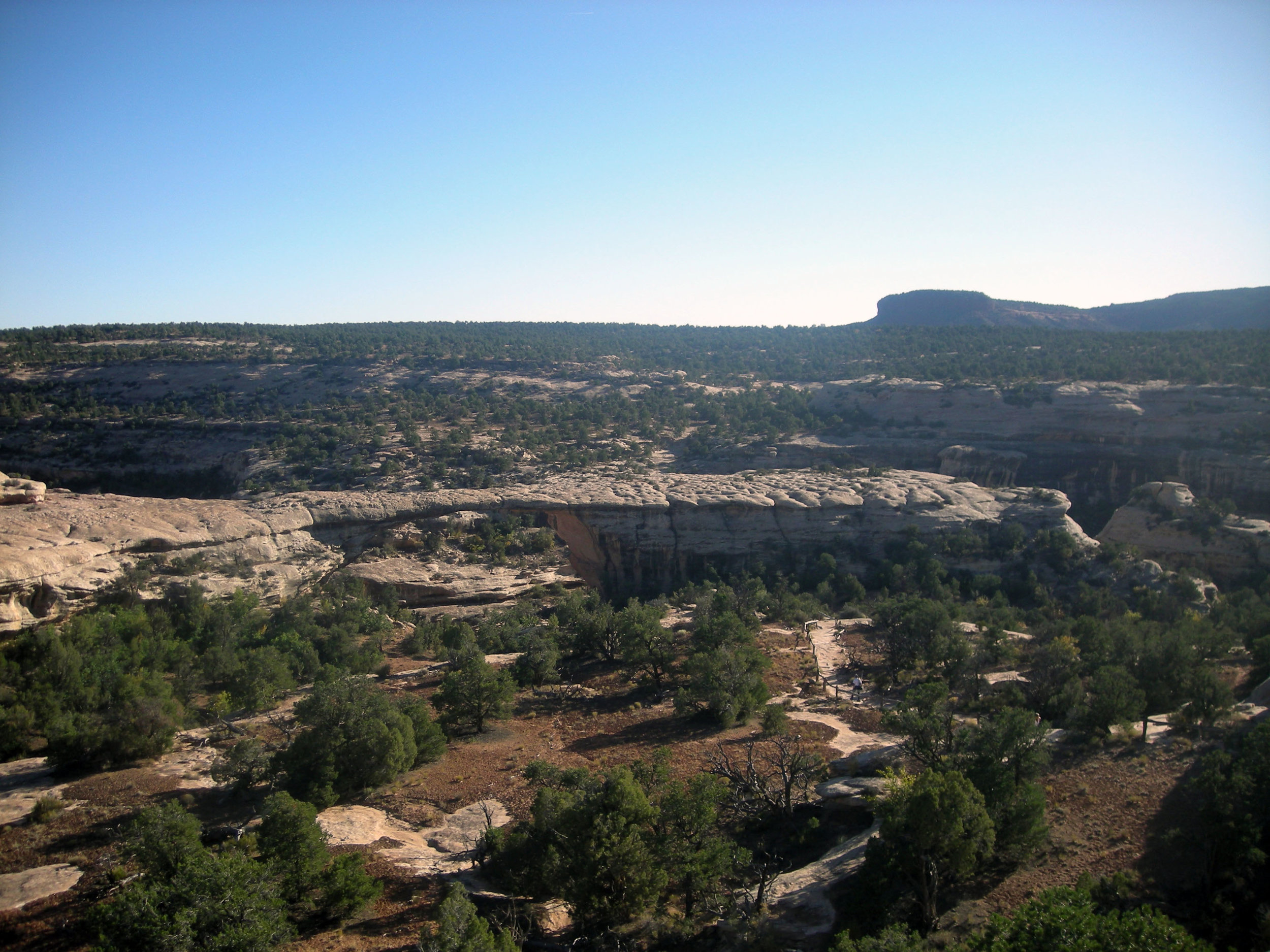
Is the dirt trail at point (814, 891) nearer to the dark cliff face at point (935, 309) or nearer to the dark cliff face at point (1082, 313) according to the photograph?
the dark cliff face at point (1082, 313)

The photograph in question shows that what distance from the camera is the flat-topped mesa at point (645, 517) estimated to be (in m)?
27.5

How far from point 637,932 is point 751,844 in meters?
3.08

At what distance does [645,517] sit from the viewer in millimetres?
33625

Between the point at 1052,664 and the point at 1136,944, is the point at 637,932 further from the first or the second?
the point at 1052,664

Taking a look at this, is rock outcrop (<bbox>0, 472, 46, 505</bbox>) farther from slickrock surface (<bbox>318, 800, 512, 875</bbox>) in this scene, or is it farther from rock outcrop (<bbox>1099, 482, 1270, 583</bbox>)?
rock outcrop (<bbox>1099, 482, 1270, 583</bbox>)

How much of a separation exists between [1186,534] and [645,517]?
78.2 feet

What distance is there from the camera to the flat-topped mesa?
1083 inches

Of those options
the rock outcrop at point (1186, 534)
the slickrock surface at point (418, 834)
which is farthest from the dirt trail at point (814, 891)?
the rock outcrop at point (1186, 534)

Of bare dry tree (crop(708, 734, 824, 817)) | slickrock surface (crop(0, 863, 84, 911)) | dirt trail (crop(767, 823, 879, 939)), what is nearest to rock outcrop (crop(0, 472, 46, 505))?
slickrock surface (crop(0, 863, 84, 911))

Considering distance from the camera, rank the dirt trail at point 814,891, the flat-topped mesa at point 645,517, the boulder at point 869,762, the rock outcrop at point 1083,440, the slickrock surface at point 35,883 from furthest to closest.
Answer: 1. the rock outcrop at point 1083,440
2. the flat-topped mesa at point 645,517
3. the boulder at point 869,762
4. the slickrock surface at point 35,883
5. the dirt trail at point 814,891

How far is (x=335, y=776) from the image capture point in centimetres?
1352

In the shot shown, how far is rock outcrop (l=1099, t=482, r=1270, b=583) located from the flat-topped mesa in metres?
2.94

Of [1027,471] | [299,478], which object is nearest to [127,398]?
[299,478]

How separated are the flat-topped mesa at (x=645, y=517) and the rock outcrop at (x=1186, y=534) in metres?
2.94
